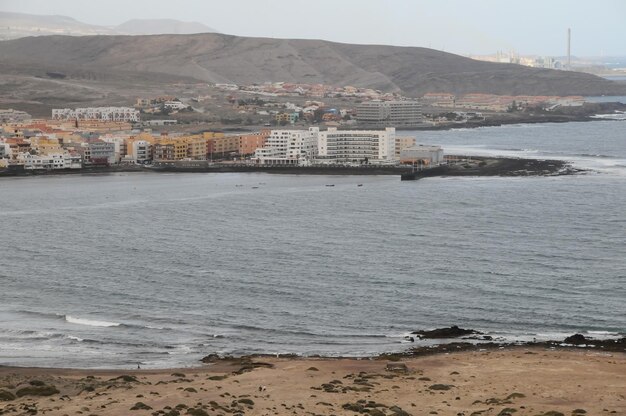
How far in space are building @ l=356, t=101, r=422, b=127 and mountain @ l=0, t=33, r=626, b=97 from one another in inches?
637

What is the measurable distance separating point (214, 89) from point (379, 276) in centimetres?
3862

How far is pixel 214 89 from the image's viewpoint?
49500mm

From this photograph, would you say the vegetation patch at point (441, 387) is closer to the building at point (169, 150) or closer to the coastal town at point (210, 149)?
the coastal town at point (210, 149)

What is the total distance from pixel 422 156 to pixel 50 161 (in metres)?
7.45

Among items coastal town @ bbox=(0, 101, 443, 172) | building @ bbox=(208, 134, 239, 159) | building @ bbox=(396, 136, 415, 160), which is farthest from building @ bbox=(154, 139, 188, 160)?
building @ bbox=(396, 136, 415, 160)

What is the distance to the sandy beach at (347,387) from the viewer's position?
22.0ft

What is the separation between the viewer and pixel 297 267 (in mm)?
12039

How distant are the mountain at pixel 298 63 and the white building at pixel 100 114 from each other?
19057 mm

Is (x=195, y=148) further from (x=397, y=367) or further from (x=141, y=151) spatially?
(x=397, y=367)

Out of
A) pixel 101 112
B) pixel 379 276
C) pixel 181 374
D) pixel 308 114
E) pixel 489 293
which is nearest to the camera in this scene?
pixel 181 374

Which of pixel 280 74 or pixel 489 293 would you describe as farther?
pixel 280 74

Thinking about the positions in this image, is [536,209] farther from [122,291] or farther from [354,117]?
[354,117]

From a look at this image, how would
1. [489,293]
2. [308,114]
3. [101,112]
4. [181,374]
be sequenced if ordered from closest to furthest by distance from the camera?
[181,374] → [489,293] → [101,112] → [308,114]

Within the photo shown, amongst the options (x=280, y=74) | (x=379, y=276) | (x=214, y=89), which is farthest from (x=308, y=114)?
(x=379, y=276)
